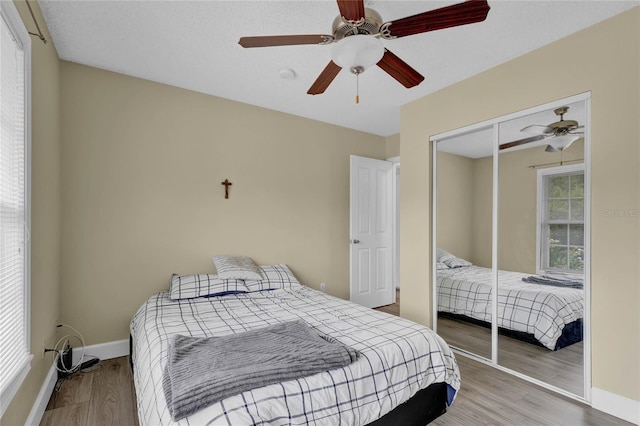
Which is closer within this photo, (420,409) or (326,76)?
(420,409)

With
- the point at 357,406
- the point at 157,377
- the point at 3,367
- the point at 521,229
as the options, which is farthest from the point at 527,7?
the point at 3,367

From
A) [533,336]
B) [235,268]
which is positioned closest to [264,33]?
[235,268]

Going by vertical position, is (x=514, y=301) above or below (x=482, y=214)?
below

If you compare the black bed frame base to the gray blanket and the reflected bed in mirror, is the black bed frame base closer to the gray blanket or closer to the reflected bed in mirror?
the gray blanket

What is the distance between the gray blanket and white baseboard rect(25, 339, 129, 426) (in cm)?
109

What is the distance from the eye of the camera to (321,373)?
59.6 inches

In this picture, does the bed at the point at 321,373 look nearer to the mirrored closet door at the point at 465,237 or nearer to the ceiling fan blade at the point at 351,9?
the mirrored closet door at the point at 465,237

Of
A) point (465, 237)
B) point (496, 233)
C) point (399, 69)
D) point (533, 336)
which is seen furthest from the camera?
point (465, 237)

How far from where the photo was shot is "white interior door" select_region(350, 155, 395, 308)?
14.4 ft

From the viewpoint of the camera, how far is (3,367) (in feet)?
4.76

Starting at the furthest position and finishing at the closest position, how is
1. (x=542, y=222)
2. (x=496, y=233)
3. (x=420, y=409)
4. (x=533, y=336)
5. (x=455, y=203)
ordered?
1. (x=455, y=203)
2. (x=496, y=233)
3. (x=533, y=336)
4. (x=542, y=222)
5. (x=420, y=409)

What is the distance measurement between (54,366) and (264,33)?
2.97m

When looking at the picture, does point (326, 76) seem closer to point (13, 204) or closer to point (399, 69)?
point (399, 69)

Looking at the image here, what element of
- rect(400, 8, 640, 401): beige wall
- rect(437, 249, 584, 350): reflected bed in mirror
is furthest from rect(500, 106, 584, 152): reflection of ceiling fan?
rect(437, 249, 584, 350): reflected bed in mirror
